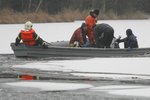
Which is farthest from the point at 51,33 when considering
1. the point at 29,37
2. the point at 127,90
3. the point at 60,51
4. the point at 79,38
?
the point at 127,90

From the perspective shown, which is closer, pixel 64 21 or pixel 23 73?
pixel 23 73

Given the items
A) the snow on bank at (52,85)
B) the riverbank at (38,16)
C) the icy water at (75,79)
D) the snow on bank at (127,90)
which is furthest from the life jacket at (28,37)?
the riverbank at (38,16)

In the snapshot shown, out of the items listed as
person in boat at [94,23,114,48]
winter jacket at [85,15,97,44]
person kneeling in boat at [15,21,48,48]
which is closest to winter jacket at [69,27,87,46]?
winter jacket at [85,15,97,44]

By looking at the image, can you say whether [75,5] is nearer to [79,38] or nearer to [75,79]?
[79,38]

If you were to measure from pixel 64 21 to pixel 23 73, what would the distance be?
113ft

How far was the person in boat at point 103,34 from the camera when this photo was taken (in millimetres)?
16453

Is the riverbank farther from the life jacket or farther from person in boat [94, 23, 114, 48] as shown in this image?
the life jacket

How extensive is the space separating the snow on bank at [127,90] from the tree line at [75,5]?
1501 inches

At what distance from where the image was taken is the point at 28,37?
51.4 feet

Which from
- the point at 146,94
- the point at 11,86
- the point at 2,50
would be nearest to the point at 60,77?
the point at 11,86

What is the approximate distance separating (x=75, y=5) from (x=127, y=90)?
47046 mm

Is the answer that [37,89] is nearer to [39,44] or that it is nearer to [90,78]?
[90,78]

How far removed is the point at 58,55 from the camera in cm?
1581

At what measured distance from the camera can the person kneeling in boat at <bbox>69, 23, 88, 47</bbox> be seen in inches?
658
